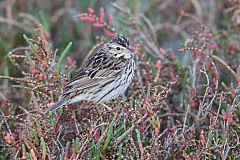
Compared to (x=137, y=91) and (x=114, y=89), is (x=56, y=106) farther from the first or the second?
(x=137, y=91)

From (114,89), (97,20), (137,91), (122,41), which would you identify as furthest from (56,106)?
(97,20)

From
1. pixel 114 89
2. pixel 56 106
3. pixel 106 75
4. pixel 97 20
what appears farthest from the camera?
pixel 97 20

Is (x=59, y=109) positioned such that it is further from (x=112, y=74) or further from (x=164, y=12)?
(x=164, y=12)

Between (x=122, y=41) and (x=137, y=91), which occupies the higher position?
(x=122, y=41)

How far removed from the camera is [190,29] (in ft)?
23.3

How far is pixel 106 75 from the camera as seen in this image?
210 inches

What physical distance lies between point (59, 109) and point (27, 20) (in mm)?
2812

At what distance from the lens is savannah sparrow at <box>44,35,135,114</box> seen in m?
5.16

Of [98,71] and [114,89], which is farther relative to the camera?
[98,71]

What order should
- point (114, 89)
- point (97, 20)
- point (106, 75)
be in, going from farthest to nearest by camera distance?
point (97, 20) < point (106, 75) < point (114, 89)

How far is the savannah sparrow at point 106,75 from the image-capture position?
516 cm

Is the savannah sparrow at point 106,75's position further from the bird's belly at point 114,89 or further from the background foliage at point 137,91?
the background foliage at point 137,91

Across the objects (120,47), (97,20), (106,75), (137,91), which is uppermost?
(97,20)

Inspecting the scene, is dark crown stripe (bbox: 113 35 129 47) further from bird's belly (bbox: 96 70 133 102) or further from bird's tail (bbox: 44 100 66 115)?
bird's tail (bbox: 44 100 66 115)
